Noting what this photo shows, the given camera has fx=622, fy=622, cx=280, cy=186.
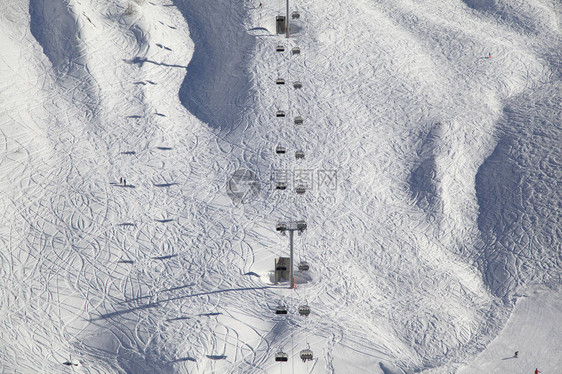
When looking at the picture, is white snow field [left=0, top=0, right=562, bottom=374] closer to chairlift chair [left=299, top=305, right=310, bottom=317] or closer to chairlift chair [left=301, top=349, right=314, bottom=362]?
chairlift chair [left=301, top=349, right=314, bottom=362]

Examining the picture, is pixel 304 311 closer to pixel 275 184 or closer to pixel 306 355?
pixel 306 355

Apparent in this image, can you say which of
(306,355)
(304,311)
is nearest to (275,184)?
(304,311)

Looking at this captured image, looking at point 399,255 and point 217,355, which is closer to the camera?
point 217,355

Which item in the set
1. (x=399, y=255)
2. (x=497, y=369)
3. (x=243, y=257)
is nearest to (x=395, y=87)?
(x=399, y=255)

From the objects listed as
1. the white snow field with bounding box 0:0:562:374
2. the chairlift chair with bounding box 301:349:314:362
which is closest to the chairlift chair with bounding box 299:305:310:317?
the white snow field with bounding box 0:0:562:374

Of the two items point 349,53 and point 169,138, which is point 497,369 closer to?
point 169,138

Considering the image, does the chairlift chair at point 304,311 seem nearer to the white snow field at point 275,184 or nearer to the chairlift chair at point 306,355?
the white snow field at point 275,184

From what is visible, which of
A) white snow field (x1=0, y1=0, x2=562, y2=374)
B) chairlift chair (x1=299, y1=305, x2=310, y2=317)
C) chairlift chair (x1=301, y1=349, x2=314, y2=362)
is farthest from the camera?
chairlift chair (x1=299, y1=305, x2=310, y2=317)

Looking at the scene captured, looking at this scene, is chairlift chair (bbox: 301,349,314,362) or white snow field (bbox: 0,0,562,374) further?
white snow field (bbox: 0,0,562,374)

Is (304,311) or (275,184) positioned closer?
(304,311)
